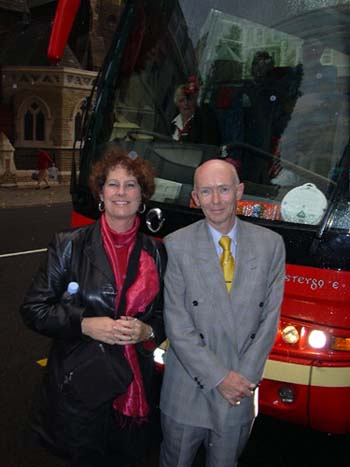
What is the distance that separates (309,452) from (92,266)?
1985mm

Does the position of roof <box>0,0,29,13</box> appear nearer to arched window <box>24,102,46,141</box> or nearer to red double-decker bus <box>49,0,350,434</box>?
arched window <box>24,102,46,141</box>

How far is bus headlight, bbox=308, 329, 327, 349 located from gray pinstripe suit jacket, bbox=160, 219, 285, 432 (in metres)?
0.47

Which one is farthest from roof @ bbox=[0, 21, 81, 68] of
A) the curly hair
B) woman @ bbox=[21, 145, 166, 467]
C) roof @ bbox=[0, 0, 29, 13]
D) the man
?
the man

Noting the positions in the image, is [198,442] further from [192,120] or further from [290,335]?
[192,120]

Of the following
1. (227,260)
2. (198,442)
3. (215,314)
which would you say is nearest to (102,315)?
(215,314)

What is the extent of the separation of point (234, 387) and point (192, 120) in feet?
6.01

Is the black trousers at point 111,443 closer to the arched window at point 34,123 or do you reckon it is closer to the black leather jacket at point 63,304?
the black leather jacket at point 63,304

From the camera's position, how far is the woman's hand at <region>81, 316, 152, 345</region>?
204cm

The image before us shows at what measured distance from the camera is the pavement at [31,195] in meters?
15.8

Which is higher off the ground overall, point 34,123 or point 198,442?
point 34,123

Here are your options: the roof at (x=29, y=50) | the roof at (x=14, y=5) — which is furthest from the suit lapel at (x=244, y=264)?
the roof at (x=14, y=5)

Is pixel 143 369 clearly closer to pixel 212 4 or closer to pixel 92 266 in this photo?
pixel 92 266

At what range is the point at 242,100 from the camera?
3.27 meters

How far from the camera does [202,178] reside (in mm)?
2129
